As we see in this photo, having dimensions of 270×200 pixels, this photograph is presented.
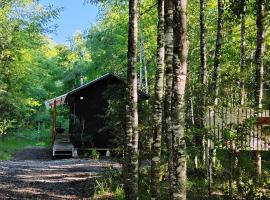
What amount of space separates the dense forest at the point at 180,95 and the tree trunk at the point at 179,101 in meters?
0.02

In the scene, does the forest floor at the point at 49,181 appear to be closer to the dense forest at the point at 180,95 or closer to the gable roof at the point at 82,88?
the dense forest at the point at 180,95

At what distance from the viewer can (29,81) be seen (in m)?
48.4

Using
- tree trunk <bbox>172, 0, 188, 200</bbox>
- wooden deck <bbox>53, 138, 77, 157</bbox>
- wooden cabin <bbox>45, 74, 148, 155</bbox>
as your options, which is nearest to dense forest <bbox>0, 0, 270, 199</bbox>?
tree trunk <bbox>172, 0, 188, 200</bbox>

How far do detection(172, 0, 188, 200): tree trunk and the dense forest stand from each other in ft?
0.05

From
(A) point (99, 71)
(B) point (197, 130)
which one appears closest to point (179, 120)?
(B) point (197, 130)

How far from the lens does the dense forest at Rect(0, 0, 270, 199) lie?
9.74 m

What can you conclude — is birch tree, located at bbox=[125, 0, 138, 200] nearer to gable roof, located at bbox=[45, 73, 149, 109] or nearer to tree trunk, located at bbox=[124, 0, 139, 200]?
tree trunk, located at bbox=[124, 0, 139, 200]

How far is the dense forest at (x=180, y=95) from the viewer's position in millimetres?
9742

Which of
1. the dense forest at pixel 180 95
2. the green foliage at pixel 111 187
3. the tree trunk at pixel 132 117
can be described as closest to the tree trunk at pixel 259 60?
the dense forest at pixel 180 95

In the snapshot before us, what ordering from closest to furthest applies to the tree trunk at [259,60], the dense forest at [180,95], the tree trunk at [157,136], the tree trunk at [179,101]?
the tree trunk at [179,101] → the dense forest at [180,95] → the tree trunk at [157,136] → the tree trunk at [259,60]

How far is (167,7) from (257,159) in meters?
5.44

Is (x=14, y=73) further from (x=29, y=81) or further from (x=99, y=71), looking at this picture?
(x=99, y=71)

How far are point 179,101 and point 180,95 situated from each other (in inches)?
3.9

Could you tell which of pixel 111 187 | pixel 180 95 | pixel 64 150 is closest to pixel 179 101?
pixel 180 95
